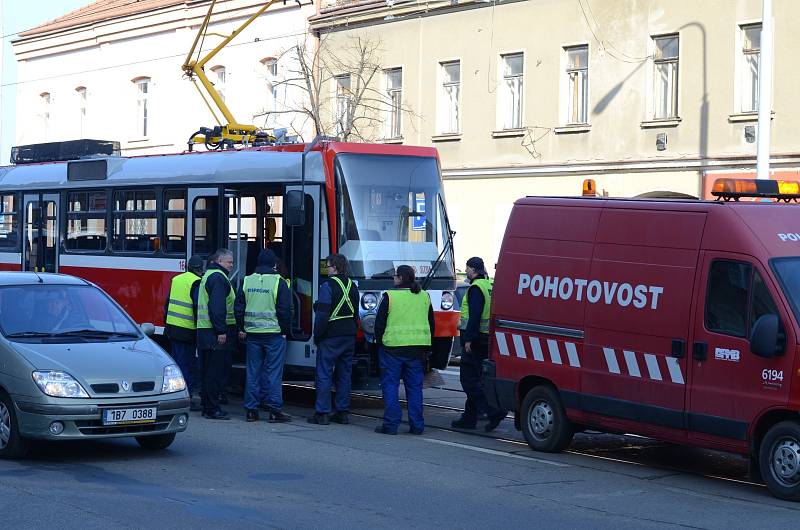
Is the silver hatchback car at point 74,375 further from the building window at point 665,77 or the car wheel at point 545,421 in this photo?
the building window at point 665,77

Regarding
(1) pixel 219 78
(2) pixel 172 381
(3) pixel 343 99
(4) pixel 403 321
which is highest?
(1) pixel 219 78

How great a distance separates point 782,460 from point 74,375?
5.69 metres

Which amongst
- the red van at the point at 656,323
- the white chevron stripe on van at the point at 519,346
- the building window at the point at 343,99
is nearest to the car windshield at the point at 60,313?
the white chevron stripe on van at the point at 519,346

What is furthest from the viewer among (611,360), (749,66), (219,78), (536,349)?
(219,78)

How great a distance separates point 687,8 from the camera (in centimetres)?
2625

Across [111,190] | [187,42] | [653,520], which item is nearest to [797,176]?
[111,190]

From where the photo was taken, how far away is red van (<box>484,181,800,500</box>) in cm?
1043

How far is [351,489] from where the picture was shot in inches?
402

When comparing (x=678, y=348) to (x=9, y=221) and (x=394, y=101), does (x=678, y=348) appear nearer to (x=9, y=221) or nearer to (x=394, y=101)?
(x=9, y=221)

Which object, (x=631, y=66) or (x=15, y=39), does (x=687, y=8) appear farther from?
(x=15, y=39)

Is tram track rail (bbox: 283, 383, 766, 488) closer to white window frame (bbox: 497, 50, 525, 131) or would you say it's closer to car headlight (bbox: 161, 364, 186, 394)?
car headlight (bbox: 161, 364, 186, 394)

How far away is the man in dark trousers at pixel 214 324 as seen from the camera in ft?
46.1

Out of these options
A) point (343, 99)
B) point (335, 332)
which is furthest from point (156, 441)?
point (343, 99)

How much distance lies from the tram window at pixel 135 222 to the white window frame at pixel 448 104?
14.0 m
